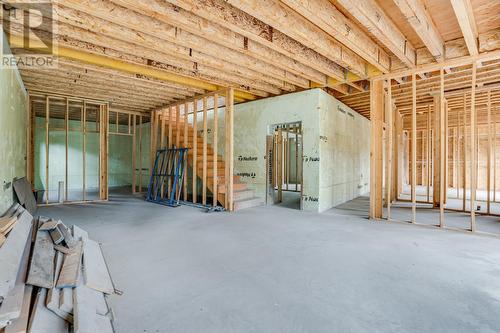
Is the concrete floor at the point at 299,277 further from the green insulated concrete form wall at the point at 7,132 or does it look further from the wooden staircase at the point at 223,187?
the wooden staircase at the point at 223,187

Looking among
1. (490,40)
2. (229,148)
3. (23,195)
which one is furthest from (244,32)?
(23,195)

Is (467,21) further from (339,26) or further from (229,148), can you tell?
(229,148)

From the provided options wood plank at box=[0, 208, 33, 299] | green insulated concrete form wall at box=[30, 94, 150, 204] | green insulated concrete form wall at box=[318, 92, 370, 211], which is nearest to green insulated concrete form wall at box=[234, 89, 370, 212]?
green insulated concrete form wall at box=[318, 92, 370, 211]

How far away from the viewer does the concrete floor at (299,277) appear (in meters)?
1.70

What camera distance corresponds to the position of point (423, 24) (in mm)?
3199

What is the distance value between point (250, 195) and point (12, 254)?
4.91m

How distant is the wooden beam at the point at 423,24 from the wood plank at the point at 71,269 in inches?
164

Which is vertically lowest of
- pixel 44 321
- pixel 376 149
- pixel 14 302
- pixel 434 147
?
pixel 44 321

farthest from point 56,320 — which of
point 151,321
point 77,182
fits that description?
point 77,182

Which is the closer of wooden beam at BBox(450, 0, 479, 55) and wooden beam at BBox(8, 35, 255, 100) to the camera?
wooden beam at BBox(450, 0, 479, 55)

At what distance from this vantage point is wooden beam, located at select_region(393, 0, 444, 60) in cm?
286

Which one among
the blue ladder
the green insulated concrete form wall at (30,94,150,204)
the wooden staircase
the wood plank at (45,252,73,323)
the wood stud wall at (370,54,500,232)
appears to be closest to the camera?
the wood plank at (45,252,73,323)

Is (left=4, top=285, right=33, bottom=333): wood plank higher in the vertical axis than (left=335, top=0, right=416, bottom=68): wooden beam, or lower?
lower

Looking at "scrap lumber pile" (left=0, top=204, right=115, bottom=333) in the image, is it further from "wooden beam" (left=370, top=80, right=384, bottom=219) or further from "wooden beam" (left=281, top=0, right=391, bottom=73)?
"wooden beam" (left=370, top=80, right=384, bottom=219)
